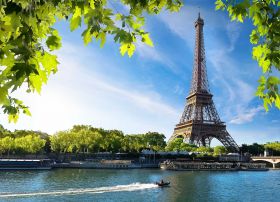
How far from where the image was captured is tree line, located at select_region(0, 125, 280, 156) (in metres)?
109

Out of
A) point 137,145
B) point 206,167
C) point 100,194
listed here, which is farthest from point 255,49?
point 137,145

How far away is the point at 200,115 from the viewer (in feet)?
419

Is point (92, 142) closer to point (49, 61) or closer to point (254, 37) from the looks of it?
point (254, 37)

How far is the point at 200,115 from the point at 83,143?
134 ft

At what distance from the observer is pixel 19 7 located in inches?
146

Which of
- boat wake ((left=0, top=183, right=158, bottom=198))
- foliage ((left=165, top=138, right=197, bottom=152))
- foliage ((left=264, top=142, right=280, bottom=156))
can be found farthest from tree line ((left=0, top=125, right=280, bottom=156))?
boat wake ((left=0, top=183, right=158, bottom=198))

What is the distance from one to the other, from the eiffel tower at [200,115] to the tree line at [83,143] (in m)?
3.69

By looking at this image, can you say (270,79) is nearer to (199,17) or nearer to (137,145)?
(137,145)

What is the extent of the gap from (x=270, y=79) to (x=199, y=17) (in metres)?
144

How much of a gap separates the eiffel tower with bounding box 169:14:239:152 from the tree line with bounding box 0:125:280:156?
3.69 m

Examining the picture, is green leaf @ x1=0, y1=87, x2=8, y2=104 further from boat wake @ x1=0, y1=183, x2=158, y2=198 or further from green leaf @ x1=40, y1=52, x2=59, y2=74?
boat wake @ x1=0, y1=183, x2=158, y2=198

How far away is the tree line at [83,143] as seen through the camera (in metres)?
109

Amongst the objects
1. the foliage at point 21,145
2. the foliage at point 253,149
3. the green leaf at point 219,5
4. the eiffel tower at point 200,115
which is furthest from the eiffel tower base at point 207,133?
the green leaf at point 219,5

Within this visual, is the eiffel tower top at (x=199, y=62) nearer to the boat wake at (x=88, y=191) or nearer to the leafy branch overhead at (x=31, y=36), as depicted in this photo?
the boat wake at (x=88, y=191)
